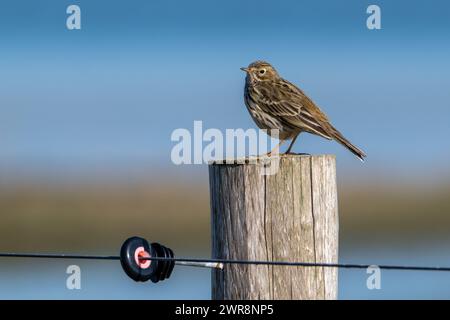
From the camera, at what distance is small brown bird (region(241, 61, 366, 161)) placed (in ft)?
41.7

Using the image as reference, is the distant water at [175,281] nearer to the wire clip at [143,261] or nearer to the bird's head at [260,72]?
the bird's head at [260,72]

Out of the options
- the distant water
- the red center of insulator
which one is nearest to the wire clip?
the red center of insulator

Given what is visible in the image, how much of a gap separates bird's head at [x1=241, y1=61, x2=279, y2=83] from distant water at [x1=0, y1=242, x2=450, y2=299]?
6488 mm

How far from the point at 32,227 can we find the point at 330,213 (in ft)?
71.3

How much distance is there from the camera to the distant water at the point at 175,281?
2102 centimetres

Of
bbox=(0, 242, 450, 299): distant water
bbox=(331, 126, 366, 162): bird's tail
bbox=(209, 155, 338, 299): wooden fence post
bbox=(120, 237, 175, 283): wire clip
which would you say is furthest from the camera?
bbox=(0, 242, 450, 299): distant water

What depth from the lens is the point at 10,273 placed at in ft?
79.5

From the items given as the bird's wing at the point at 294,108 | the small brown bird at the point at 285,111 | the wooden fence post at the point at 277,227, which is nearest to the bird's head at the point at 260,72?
the small brown bird at the point at 285,111

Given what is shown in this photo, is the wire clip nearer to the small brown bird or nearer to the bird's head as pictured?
the small brown bird

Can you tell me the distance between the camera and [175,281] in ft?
74.0

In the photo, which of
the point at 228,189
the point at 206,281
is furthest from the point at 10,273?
the point at 228,189

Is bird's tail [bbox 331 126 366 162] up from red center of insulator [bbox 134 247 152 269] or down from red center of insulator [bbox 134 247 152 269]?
up

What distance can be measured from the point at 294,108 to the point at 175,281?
33.3 feet

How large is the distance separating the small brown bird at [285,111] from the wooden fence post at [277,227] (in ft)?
12.6
